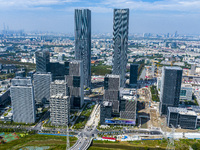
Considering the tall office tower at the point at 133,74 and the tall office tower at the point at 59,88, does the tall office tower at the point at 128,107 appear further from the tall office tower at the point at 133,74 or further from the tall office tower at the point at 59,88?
the tall office tower at the point at 133,74

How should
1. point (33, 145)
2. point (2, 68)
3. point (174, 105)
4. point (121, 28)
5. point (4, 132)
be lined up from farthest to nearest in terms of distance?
1. point (2, 68)
2. point (121, 28)
3. point (174, 105)
4. point (4, 132)
5. point (33, 145)

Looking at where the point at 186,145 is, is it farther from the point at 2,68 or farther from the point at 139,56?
the point at 139,56

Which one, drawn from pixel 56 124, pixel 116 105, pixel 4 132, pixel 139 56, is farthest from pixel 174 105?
pixel 139 56

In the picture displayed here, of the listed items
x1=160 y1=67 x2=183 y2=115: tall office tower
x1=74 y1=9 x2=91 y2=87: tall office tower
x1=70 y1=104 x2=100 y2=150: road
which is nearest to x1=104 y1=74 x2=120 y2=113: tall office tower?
x1=70 y1=104 x2=100 y2=150: road

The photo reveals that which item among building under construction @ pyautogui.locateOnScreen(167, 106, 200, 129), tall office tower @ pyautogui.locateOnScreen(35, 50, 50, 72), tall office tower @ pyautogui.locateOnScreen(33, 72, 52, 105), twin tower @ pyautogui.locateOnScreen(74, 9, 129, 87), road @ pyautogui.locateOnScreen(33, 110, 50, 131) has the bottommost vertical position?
A: road @ pyautogui.locateOnScreen(33, 110, 50, 131)

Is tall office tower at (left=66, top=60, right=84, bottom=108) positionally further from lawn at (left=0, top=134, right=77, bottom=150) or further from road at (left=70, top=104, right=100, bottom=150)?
lawn at (left=0, top=134, right=77, bottom=150)

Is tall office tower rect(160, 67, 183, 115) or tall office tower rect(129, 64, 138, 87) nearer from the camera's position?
tall office tower rect(160, 67, 183, 115)

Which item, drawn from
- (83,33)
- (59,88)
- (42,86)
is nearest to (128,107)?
(59,88)
